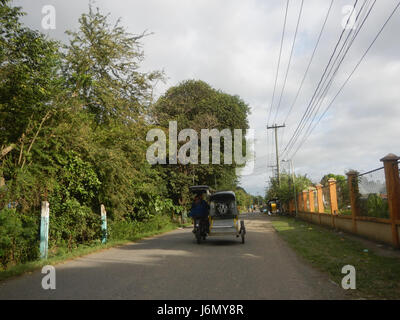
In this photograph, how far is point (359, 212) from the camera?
12.5m

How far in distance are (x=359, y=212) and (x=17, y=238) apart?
12.0 m

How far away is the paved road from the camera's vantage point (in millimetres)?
5230

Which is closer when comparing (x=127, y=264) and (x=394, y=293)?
(x=394, y=293)

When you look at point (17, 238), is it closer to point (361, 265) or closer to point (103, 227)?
point (103, 227)

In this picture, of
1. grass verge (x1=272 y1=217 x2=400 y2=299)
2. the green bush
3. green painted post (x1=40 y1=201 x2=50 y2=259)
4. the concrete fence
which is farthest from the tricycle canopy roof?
the green bush

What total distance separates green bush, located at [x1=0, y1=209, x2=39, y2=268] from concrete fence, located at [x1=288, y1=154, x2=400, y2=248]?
1042cm

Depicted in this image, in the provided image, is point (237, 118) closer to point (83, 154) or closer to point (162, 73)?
point (162, 73)

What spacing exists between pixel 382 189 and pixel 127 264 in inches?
326

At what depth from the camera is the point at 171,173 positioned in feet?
91.5

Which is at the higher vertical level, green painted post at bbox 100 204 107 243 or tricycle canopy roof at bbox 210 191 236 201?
tricycle canopy roof at bbox 210 191 236 201

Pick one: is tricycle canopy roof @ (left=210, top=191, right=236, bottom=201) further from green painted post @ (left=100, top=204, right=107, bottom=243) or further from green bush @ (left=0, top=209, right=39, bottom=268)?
green bush @ (left=0, top=209, right=39, bottom=268)

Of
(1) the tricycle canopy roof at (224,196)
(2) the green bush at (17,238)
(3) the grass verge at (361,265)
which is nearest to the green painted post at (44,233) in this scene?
(2) the green bush at (17,238)

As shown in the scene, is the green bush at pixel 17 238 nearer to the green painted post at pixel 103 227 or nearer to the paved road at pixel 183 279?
the paved road at pixel 183 279
